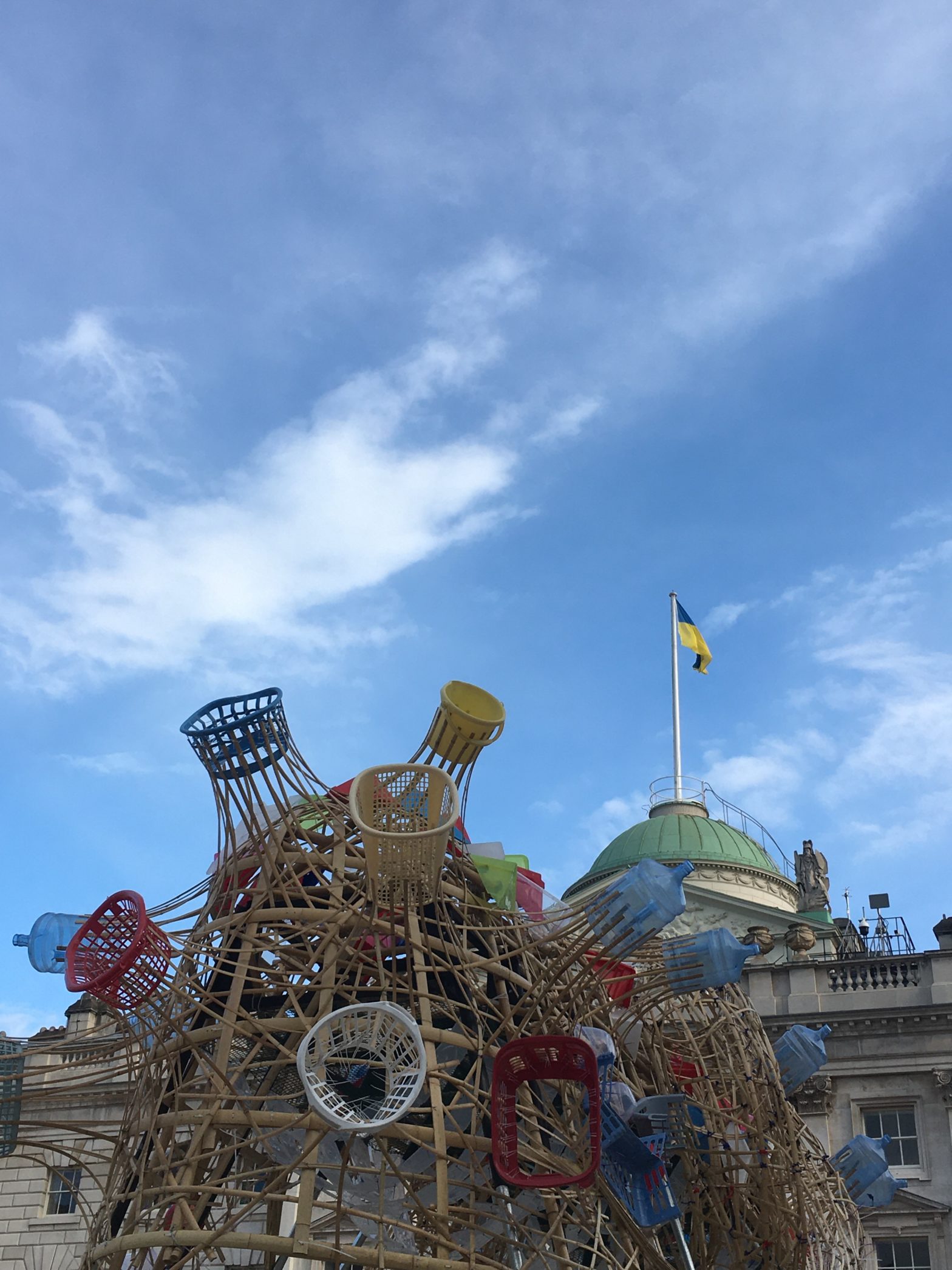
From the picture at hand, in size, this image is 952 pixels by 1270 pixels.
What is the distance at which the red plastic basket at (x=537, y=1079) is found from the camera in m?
12.4

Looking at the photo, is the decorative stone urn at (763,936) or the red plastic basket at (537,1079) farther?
the decorative stone urn at (763,936)

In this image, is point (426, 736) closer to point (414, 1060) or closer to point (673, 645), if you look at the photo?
point (414, 1060)

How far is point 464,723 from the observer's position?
15.3 m

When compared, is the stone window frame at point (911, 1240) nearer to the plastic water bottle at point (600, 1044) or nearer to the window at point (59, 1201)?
the plastic water bottle at point (600, 1044)

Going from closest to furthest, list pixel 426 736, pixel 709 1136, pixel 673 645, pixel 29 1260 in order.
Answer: pixel 426 736, pixel 709 1136, pixel 29 1260, pixel 673 645

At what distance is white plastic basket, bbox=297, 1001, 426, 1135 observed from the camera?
1104 centimetres

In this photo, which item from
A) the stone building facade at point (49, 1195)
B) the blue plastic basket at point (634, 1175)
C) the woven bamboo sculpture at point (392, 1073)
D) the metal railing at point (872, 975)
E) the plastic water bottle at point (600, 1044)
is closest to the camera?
the woven bamboo sculpture at point (392, 1073)

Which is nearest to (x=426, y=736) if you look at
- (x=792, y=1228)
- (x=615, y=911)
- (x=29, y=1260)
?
(x=615, y=911)

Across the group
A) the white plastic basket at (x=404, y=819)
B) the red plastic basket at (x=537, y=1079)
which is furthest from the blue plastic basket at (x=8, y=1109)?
the red plastic basket at (x=537, y=1079)

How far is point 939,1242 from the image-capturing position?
29.5m

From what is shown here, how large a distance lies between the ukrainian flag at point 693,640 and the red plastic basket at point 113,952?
116 ft

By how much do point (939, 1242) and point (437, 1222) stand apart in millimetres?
21319

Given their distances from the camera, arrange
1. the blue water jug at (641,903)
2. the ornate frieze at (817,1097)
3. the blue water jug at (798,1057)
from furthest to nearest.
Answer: the ornate frieze at (817,1097)
the blue water jug at (798,1057)
the blue water jug at (641,903)

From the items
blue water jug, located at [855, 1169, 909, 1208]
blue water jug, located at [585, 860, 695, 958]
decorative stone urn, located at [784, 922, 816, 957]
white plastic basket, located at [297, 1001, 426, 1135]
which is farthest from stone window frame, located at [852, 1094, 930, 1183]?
white plastic basket, located at [297, 1001, 426, 1135]
